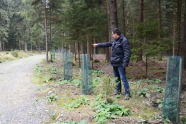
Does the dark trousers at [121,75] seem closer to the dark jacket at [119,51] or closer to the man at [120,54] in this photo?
the man at [120,54]

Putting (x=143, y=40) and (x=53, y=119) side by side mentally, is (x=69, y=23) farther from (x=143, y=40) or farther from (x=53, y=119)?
(x=53, y=119)

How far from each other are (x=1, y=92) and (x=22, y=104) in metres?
2.03

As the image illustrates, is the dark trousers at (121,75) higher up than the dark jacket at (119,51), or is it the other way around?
the dark jacket at (119,51)

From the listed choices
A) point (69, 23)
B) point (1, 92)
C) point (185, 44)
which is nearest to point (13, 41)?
point (69, 23)

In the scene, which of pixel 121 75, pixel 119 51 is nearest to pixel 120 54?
pixel 119 51

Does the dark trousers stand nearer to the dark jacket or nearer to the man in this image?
the man

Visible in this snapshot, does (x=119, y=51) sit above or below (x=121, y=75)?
above

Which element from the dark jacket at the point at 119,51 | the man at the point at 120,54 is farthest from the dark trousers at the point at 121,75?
the dark jacket at the point at 119,51

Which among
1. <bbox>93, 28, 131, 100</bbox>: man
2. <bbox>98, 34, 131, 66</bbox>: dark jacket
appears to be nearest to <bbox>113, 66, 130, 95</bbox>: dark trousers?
<bbox>93, 28, 131, 100</bbox>: man

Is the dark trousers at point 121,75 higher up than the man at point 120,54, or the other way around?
the man at point 120,54

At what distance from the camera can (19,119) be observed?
139 inches

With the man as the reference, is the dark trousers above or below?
below

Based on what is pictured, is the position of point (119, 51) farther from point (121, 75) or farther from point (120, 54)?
point (121, 75)

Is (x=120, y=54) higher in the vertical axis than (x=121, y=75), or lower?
higher
